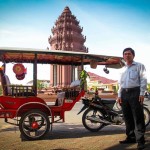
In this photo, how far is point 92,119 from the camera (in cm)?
635

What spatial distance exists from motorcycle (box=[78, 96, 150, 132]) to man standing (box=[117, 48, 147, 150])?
5.07ft

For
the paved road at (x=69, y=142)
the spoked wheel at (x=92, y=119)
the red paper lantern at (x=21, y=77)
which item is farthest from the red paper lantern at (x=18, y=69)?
the spoked wheel at (x=92, y=119)

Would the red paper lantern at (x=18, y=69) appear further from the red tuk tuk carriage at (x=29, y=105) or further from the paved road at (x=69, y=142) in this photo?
the paved road at (x=69, y=142)

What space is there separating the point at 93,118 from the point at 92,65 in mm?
1572

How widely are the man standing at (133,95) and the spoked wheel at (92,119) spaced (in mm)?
1660

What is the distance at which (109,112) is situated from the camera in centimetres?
643

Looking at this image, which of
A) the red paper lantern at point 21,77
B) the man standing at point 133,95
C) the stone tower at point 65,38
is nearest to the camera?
the man standing at point 133,95

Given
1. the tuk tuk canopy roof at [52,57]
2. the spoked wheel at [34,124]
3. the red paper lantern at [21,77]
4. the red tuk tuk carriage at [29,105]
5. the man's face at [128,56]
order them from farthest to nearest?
1. the red paper lantern at [21,77]
2. the tuk tuk canopy roof at [52,57]
3. the red tuk tuk carriage at [29,105]
4. the spoked wheel at [34,124]
5. the man's face at [128,56]

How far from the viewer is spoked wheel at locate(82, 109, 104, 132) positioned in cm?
639

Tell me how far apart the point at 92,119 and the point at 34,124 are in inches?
65.6

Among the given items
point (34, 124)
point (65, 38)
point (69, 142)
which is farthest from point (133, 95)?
point (65, 38)

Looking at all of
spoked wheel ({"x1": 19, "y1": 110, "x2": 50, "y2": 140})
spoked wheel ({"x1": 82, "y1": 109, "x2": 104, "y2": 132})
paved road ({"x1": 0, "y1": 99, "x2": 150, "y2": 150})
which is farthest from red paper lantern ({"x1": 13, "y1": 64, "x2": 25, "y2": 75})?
spoked wheel ({"x1": 82, "y1": 109, "x2": 104, "y2": 132})

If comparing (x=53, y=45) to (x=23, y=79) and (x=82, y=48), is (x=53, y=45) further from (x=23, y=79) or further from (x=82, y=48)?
(x=23, y=79)

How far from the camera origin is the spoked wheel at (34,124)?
5.34 meters
